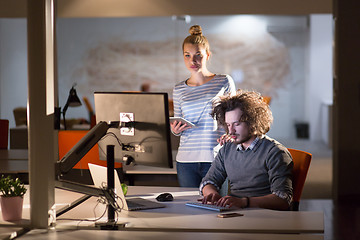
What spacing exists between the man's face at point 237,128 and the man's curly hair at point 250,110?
0.06 feet

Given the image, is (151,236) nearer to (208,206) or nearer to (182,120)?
(208,206)

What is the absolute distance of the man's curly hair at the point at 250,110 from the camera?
9.57ft

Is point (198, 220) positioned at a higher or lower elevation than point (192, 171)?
lower

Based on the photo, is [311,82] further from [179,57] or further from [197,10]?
[197,10]

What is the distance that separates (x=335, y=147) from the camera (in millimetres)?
6348

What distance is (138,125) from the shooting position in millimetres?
2699

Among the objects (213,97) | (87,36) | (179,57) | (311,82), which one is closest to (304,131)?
(311,82)

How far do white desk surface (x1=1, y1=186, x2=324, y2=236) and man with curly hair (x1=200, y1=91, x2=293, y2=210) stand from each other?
0.42ft

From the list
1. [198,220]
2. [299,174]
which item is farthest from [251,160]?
[198,220]

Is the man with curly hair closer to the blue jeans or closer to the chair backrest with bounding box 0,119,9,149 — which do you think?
the blue jeans

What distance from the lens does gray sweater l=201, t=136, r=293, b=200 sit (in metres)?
2.81

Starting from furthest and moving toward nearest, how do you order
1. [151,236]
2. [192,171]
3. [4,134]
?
[4,134], [192,171], [151,236]

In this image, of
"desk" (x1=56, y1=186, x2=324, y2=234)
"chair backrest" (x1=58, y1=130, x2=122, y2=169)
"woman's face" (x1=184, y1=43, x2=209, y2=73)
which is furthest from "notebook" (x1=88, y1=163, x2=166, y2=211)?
"chair backrest" (x1=58, y1=130, x2=122, y2=169)

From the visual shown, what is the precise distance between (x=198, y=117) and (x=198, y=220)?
1158 mm
